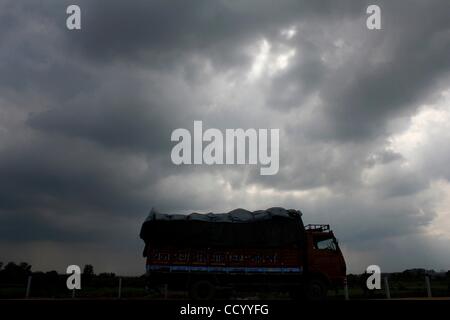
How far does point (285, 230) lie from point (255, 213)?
1.54 m

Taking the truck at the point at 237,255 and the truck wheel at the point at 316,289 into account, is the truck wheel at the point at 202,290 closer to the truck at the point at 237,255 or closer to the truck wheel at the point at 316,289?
the truck at the point at 237,255

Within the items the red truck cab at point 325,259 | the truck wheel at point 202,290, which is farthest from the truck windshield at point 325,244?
the truck wheel at point 202,290

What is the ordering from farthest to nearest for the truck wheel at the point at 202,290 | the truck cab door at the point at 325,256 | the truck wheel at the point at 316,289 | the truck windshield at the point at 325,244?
the truck windshield at the point at 325,244, the truck cab door at the point at 325,256, the truck wheel at the point at 316,289, the truck wheel at the point at 202,290

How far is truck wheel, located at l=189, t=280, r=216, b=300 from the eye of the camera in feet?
50.4

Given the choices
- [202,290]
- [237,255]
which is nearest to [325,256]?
[237,255]

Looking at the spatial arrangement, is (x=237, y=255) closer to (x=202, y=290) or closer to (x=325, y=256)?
(x=202, y=290)

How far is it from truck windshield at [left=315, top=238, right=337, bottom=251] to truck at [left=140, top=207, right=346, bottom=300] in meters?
0.04

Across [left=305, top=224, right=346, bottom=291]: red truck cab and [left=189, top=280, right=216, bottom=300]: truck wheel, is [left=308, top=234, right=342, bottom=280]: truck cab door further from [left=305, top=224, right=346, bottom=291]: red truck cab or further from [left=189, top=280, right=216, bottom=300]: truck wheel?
[left=189, top=280, right=216, bottom=300]: truck wheel

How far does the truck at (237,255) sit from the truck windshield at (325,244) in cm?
4

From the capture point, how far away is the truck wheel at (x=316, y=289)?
51.8 ft
